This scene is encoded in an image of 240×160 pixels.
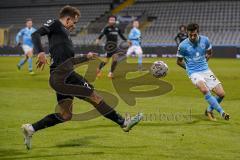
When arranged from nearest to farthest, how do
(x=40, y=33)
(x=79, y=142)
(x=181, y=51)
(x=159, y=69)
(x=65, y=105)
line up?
(x=40, y=33) → (x=65, y=105) → (x=79, y=142) → (x=159, y=69) → (x=181, y=51)

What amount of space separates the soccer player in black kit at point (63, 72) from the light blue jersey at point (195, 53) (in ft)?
11.7

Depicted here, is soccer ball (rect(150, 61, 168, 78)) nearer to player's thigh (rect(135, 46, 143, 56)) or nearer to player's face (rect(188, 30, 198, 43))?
player's face (rect(188, 30, 198, 43))

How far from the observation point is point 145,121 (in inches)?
424

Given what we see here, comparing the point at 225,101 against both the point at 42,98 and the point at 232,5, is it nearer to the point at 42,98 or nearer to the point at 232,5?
the point at 42,98

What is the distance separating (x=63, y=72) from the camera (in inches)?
321

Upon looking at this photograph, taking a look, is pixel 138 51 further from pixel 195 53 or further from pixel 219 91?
pixel 219 91

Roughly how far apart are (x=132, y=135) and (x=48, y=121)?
1.81 metres

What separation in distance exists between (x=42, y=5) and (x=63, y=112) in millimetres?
50929

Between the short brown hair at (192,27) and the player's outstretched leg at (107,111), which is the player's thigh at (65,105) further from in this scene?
the short brown hair at (192,27)

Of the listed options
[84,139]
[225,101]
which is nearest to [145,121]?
[84,139]

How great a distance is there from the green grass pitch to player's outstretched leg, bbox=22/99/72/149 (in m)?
0.26

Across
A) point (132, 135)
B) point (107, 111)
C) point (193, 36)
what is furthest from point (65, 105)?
point (193, 36)

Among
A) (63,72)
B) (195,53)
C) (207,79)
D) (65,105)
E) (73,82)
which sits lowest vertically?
(207,79)

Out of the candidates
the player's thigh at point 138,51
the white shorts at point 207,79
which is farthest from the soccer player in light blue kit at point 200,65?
the player's thigh at point 138,51
